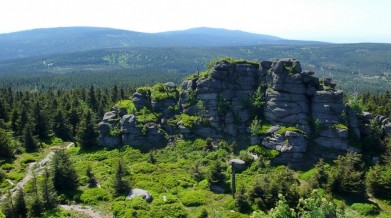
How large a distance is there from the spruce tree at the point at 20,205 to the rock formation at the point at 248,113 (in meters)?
28.3

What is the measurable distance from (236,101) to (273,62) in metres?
10.8

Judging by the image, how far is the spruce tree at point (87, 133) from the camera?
73.6 metres

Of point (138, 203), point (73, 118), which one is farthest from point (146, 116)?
point (138, 203)

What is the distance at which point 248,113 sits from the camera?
230ft

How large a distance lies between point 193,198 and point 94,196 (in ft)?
49.9

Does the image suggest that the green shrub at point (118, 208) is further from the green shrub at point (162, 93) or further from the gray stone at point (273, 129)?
the green shrub at point (162, 93)

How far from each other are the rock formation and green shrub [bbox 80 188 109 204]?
18107 millimetres

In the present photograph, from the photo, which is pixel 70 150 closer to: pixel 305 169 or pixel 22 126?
pixel 22 126

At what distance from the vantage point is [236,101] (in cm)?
7194

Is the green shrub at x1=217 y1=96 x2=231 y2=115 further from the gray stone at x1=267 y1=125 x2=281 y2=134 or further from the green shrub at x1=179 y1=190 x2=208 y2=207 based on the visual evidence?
→ the green shrub at x1=179 y1=190 x2=208 y2=207

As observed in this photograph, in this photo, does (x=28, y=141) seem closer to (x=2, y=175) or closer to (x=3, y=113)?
(x=2, y=175)

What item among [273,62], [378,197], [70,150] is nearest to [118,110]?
[70,150]

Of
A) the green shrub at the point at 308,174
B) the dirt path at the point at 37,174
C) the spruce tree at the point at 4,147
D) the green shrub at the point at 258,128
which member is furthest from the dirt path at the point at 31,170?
the green shrub at the point at 308,174

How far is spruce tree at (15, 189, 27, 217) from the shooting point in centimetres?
4503
